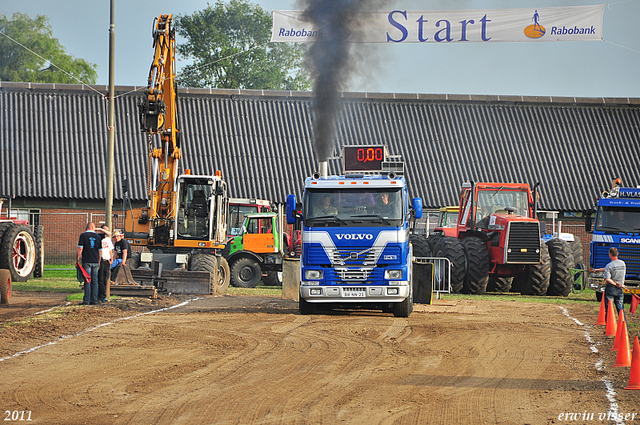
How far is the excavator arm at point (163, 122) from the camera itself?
21.2 meters

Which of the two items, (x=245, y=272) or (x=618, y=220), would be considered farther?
(x=245, y=272)

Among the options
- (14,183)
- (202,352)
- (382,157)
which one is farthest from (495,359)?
(14,183)

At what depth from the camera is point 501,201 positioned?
2355 centimetres

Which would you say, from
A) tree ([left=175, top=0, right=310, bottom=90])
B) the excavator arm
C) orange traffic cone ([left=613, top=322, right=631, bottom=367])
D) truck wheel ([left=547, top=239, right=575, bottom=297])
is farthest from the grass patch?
tree ([left=175, top=0, right=310, bottom=90])

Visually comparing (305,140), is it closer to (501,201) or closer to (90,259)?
(501,201)

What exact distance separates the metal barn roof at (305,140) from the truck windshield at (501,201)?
42.1 feet

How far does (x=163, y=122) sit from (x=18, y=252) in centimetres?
606

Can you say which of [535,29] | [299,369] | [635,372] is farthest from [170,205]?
[635,372]

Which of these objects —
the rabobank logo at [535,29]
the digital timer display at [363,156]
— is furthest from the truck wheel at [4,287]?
the rabobank logo at [535,29]

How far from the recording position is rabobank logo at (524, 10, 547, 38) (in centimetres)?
2747

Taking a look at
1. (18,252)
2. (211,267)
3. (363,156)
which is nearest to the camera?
(363,156)

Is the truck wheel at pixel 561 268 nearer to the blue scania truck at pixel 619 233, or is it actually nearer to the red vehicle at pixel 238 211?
the blue scania truck at pixel 619 233

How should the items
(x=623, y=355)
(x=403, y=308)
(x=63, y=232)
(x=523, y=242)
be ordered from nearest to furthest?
(x=623, y=355)
(x=403, y=308)
(x=523, y=242)
(x=63, y=232)

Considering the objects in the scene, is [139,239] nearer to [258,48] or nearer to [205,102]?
[205,102]
